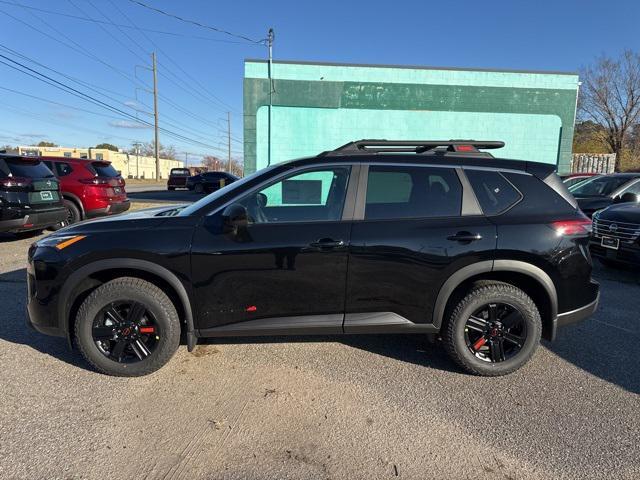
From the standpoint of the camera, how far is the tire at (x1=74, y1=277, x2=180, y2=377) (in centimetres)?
321

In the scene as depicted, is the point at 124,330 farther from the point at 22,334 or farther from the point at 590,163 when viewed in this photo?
the point at 590,163

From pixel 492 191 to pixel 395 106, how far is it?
41.5 feet

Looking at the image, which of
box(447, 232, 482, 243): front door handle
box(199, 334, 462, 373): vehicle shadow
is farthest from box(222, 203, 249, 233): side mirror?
box(447, 232, 482, 243): front door handle

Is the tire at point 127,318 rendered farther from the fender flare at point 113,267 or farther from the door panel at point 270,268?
the door panel at point 270,268

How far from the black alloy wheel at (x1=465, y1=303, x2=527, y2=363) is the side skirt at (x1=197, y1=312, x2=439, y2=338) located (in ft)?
1.25

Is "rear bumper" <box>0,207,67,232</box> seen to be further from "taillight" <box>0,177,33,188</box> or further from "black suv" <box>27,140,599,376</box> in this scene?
"black suv" <box>27,140,599,376</box>

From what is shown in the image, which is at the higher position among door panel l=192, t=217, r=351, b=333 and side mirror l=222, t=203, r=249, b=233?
side mirror l=222, t=203, r=249, b=233

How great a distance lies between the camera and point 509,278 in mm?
3482

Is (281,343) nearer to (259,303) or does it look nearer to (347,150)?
(259,303)

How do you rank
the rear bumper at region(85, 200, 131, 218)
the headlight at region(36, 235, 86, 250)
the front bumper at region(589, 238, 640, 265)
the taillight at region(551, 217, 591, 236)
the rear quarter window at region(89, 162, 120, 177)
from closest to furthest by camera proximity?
the headlight at region(36, 235, 86, 250) < the taillight at region(551, 217, 591, 236) < the front bumper at region(589, 238, 640, 265) < the rear bumper at region(85, 200, 131, 218) < the rear quarter window at region(89, 162, 120, 177)

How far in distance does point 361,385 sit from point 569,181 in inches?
422

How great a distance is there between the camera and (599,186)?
30.7 feet

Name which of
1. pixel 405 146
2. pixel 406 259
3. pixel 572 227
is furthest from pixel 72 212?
pixel 572 227

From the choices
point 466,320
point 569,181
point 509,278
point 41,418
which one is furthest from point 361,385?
point 569,181
